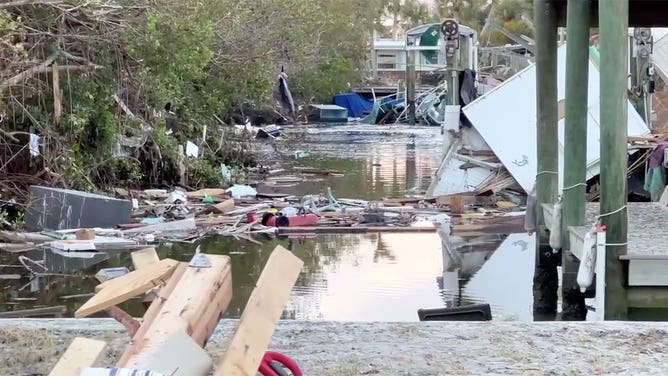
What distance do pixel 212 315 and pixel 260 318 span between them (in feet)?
1.25

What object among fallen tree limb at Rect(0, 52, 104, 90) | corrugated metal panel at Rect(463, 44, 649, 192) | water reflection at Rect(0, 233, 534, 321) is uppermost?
fallen tree limb at Rect(0, 52, 104, 90)

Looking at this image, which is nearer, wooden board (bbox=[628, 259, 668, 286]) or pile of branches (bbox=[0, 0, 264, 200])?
wooden board (bbox=[628, 259, 668, 286])

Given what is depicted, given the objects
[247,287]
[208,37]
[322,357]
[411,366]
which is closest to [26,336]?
[322,357]

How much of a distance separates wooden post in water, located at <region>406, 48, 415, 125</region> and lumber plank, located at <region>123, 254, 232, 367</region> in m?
34.9

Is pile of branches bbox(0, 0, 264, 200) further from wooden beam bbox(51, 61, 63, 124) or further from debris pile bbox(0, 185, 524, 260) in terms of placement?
debris pile bbox(0, 185, 524, 260)

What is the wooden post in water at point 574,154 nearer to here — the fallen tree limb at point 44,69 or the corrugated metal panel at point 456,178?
the fallen tree limb at point 44,69

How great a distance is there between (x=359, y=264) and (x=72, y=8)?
5782mm

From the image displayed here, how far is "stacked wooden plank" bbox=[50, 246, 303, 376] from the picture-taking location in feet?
14.2

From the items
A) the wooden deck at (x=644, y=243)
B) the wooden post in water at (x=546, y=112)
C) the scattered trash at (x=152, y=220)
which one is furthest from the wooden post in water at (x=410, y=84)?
the wooden deck at (x=644, y=243)

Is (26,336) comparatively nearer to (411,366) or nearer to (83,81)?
(411,366)

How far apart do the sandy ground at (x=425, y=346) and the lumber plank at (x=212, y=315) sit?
2.98ft

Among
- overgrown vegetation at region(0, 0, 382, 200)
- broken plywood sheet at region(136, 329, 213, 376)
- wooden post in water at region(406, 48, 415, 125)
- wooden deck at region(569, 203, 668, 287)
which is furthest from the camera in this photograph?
wooden post in water at region(406, 48, 415, 125)

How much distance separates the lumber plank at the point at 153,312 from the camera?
4.52m

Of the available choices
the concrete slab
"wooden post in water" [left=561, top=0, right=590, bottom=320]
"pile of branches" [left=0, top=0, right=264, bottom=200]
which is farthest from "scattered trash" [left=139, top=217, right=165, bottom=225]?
"wooden post in water" [left=561, top=0, right=590, bottom=320]
